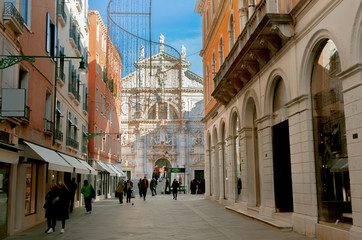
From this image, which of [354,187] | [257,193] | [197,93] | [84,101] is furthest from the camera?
[197,93]

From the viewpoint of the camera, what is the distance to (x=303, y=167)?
11953 millimetres

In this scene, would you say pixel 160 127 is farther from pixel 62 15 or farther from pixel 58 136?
pixel 58 136

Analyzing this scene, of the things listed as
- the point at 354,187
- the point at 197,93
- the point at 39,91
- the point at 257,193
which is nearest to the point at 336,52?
the point at 354,187

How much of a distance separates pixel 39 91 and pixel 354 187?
1143 centimetres

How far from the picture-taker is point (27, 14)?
44.2 feet

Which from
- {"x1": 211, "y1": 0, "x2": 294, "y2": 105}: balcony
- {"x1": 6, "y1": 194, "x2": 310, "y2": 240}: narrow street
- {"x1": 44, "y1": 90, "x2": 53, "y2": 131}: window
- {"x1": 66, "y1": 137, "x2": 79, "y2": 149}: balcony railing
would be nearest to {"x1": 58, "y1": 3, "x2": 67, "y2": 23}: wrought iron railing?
{"x1": 44, "y1": 90, "x2": 53, "y2": 131}: window

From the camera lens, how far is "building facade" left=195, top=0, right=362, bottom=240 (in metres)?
9.24

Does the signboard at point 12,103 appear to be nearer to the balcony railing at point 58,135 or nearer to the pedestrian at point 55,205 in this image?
the pedestrian at point 55,205

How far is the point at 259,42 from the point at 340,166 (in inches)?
225

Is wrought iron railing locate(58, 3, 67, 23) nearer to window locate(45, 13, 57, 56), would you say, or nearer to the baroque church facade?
window locate(45, 13, 57, 56)

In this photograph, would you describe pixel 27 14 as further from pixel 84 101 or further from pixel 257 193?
pixel 84 101

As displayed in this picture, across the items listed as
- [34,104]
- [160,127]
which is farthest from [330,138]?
[160,127]

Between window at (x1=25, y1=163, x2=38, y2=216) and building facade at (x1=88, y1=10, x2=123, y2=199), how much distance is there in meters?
11.9

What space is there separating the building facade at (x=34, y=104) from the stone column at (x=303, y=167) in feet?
22.0
